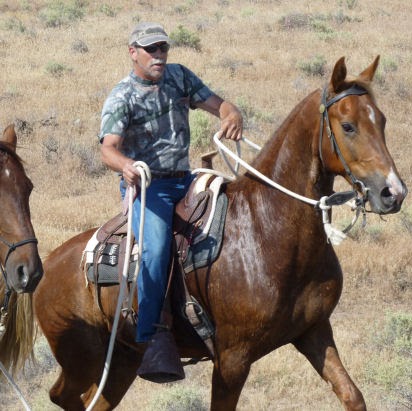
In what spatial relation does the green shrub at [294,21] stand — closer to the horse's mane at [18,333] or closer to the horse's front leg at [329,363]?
the horse's mane at [18,333]

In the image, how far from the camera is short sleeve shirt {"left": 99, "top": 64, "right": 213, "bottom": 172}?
5469 millimetres

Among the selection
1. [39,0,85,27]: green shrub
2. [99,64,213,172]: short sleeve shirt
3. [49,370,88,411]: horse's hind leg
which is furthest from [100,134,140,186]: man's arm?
[39,0,85,27]: green shrub

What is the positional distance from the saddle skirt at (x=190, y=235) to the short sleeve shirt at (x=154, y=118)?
10.6 inches

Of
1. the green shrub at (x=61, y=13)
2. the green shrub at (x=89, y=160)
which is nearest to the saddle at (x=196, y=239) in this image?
the green shrub at (x=89, y=160)

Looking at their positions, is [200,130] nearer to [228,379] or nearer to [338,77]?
[228,379]

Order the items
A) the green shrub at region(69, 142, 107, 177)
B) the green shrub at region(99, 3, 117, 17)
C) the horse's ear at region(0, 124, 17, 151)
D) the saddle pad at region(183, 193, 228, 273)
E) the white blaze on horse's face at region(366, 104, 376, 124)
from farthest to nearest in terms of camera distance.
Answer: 1. the green shrub at region(99, 3, 117, 17)
2. the green shrub at region(69, 142, 107, 177)
3. the saddle pad at region(183, 193, 228, 273)
4. the horse's ear at region(0, 124, 17, 151)
5. the white blaze on horse's face at region(366, 104, 376, 124)

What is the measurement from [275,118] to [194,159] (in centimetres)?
303

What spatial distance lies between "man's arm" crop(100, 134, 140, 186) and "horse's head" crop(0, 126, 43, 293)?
574 mm

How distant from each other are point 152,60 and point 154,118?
14.4 inches

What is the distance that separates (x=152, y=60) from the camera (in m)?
5.48

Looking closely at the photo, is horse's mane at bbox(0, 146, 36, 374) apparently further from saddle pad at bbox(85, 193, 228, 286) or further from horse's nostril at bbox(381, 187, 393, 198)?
horse's nostril at bbox(381, 187, 393, 198)

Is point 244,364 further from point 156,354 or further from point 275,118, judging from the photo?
point 275,118

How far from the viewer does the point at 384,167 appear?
4648 millimetres

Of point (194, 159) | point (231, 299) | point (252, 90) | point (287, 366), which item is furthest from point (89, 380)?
point (252, 90)
